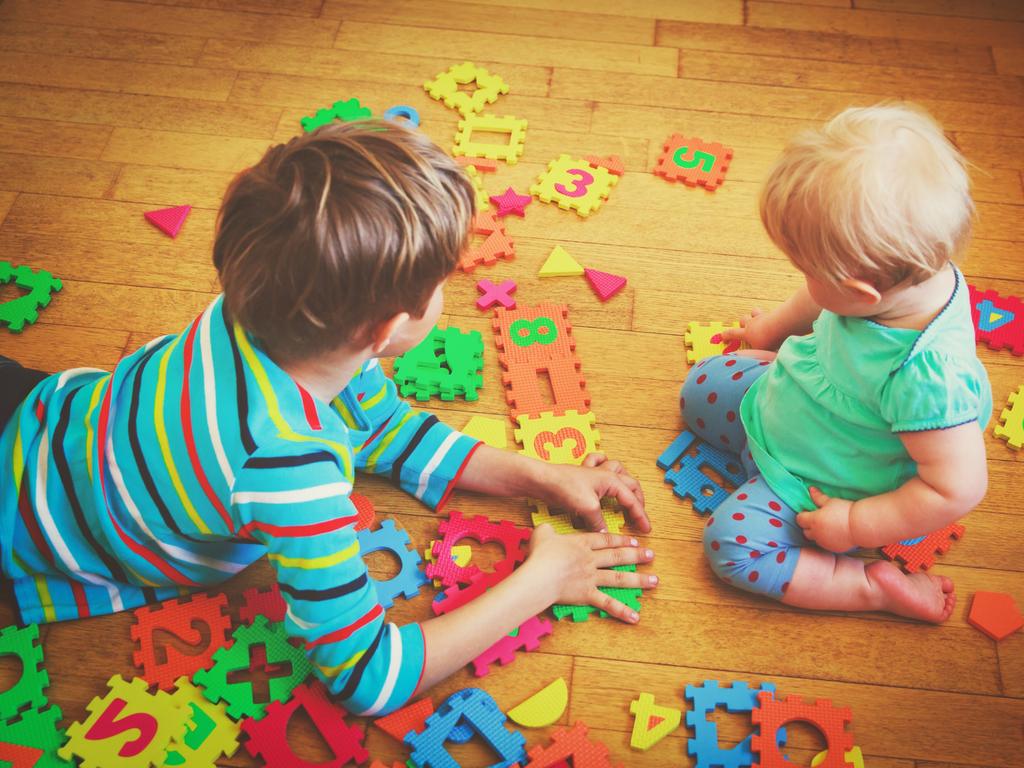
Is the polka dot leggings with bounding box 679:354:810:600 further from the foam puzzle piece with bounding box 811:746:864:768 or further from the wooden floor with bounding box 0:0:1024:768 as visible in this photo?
the foam puzzle piece with bounding box 811:746:864:768

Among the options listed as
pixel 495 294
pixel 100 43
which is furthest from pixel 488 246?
pixel 100 43

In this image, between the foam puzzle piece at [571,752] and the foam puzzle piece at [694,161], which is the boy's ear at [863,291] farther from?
the foam puzzle piece at [694,161]

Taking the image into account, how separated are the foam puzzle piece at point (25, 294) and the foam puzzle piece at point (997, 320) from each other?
158 cm

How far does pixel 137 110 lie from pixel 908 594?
66.0 inches

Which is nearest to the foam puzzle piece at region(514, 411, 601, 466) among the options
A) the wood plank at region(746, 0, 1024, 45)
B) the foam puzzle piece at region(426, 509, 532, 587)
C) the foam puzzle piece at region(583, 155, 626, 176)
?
the foam puzzle piece at region(426, 509, 532, 587)

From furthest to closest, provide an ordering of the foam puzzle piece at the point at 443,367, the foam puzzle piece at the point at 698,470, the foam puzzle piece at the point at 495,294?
1. the foam puzzle piece at the point at 495,294
2. the foam puzzle piece at the point at 443,367
3. the foam puzzle piece at the point at 698,470

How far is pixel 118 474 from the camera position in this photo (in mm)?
1110

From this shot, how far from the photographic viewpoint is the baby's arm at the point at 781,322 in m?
1.44

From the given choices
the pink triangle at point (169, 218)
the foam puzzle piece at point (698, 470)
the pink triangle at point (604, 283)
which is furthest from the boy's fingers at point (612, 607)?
the pink triangle at point (169, 218)

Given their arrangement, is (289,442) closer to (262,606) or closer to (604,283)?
(262,606)

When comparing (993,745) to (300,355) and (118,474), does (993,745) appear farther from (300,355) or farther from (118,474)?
(118,474)

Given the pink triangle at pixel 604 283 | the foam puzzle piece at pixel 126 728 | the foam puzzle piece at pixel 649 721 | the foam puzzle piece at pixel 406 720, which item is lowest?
the foam puzzle piece at pixel 126 728

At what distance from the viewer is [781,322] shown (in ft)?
4.81

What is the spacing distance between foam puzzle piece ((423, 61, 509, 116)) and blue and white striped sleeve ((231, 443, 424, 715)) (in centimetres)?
107
